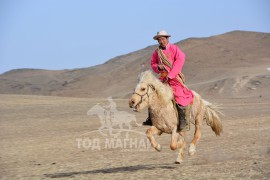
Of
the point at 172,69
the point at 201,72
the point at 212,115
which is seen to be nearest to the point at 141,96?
the point at 172,69

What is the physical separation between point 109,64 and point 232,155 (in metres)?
118

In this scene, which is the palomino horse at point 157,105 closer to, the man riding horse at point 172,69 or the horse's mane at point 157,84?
the horse's mane at point 157,84

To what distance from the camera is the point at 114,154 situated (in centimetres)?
1483

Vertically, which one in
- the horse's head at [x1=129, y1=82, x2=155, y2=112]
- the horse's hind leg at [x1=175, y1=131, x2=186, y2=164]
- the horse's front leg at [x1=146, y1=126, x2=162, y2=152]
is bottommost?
the horse's hind leg at [x1=175, y1=131, x2=186, y2=164]

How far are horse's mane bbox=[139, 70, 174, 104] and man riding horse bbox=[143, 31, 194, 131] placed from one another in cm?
31

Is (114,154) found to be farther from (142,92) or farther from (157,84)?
(142,92)

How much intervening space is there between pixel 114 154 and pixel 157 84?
476cm

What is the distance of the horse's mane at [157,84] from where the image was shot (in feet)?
34.0

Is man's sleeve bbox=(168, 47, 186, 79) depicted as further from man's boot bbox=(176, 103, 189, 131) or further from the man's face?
man's boot bbox=(176, 103, 189, 131)

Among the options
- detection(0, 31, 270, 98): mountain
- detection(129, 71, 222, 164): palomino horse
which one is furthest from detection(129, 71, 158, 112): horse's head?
detection(0, 31, 270, 98): mountain

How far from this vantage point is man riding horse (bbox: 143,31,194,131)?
10.8 m

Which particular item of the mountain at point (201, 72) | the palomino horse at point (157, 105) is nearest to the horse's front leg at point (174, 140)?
the palomino horse at point (157, 105)

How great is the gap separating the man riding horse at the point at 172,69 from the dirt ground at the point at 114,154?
0.99m

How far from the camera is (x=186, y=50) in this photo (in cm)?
9294
